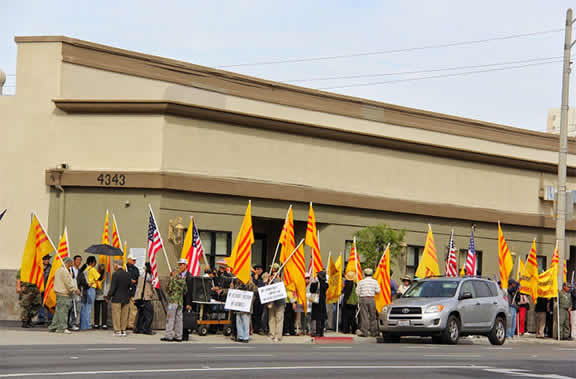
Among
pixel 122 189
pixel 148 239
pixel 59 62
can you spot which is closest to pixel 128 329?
pixel 148 239

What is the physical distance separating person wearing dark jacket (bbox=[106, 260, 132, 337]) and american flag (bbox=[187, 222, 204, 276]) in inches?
97.6

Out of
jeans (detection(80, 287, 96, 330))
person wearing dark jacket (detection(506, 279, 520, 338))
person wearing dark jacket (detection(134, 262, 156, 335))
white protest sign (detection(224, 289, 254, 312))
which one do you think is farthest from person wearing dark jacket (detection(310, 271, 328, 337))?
person wearing dark jacket (detection(506, 279, 520, 338))

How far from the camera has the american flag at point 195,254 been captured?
88.6 ft

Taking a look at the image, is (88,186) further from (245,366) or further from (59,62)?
(245,366)

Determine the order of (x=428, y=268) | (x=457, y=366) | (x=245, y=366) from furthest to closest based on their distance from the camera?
(x=428, y=268) < (x=457, y=366) < (x=245, y=366)

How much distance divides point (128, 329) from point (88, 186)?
4.98 meters

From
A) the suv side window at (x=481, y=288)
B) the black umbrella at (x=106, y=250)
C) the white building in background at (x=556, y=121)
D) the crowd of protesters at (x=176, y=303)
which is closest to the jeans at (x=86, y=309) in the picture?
the crowd of protesters at (x=176, y=303)

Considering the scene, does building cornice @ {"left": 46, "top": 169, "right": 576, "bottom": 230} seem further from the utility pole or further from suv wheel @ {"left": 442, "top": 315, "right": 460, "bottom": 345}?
suv wheel @ {"left": 442, "top": 315, "right": 460, "bottom": 345}

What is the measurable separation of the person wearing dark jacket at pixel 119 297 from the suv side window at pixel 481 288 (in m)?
9.33

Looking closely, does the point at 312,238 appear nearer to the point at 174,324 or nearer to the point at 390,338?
the point at 390,338

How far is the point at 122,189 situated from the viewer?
29.0 metres

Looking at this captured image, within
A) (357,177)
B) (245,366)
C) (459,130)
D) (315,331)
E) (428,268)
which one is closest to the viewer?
(245,366)

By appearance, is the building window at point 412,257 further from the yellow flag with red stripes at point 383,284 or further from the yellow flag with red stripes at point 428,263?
the yellow flag with red stripes at point 383,284

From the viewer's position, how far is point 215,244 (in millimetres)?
30359
